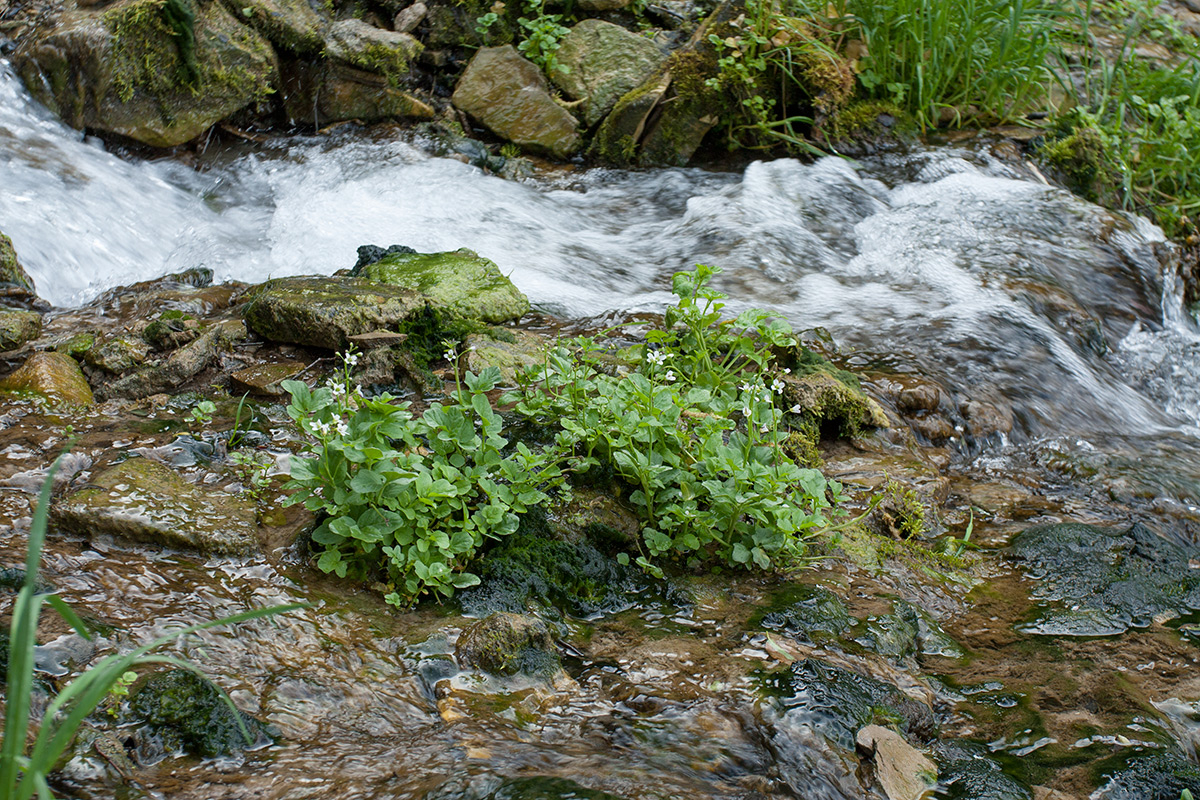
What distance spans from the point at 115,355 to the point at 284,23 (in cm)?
Result: 475

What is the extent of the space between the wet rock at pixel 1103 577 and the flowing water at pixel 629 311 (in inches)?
14.6

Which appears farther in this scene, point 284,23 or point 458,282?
point 284,23

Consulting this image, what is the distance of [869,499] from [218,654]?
7.48 ft

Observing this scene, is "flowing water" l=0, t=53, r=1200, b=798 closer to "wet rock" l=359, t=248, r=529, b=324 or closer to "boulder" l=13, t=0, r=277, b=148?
"boulder" l=13, t=0, r=277, b=148

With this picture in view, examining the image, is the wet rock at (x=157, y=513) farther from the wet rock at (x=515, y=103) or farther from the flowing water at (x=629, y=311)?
the wet rock at (x=515, y=103)

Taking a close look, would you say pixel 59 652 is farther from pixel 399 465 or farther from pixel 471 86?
pixel 471 86

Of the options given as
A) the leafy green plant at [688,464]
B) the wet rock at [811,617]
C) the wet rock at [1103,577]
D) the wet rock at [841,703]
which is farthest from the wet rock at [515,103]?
the wet rock at [841,703]

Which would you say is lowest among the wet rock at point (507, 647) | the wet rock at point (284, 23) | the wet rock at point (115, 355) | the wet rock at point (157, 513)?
the wet rock at point (507, 647)

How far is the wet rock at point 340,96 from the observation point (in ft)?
24.2

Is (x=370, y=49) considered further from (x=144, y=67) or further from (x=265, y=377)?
(x=265, y=377)

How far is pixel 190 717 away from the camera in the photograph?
1.71 m

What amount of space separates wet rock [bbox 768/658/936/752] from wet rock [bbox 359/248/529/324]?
2.55 meters

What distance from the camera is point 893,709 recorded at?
1.99m

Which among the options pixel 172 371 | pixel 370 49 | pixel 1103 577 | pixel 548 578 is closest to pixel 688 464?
pixel 548 578
